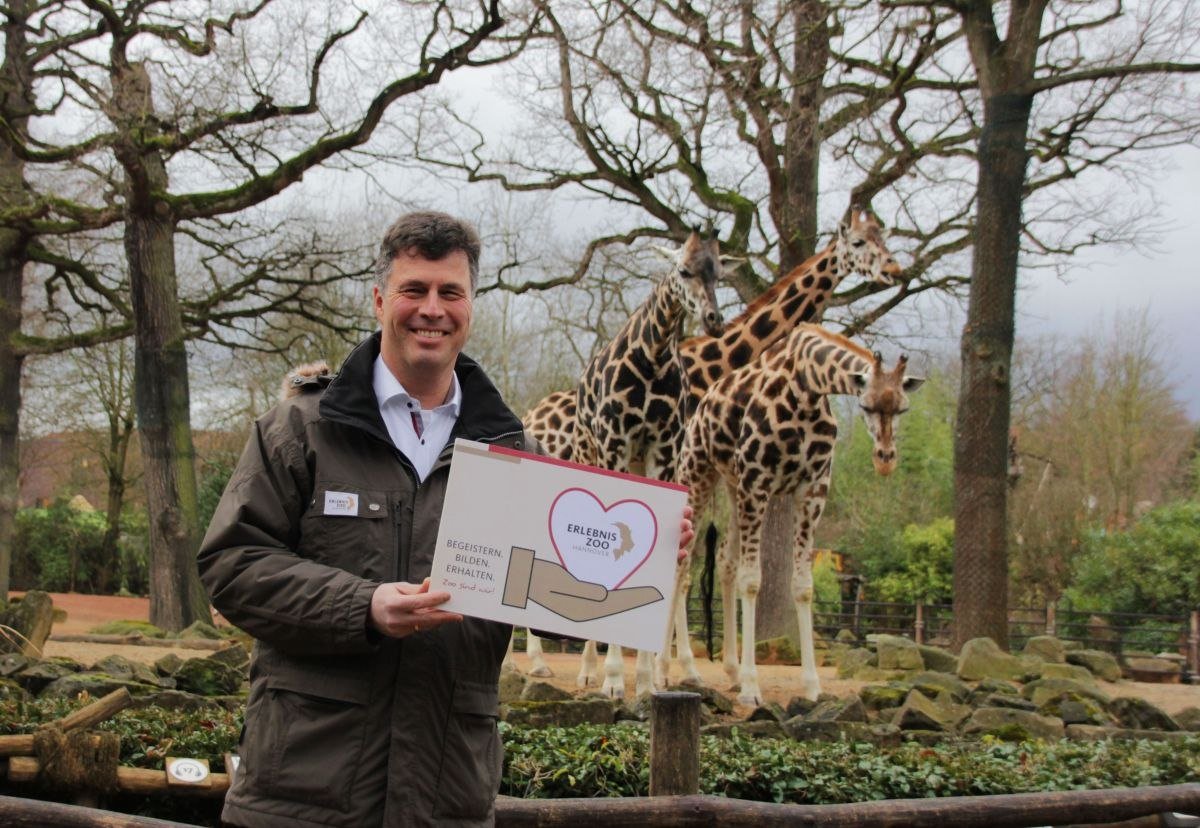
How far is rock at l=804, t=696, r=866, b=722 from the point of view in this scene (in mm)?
8117

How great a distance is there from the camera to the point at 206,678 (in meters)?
7.80

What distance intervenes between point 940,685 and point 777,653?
15.2 ft

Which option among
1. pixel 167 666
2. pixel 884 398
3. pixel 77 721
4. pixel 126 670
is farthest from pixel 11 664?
pixel 884 398

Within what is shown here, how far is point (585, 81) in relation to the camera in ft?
54.5

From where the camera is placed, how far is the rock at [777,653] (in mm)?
14430

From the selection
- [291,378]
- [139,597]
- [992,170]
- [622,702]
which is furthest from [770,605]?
[139,597]

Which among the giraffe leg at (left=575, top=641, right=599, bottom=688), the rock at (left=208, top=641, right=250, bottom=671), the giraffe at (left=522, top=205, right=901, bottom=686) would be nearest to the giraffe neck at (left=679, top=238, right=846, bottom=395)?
the giraffe at (left=522, top=205, right=901, bottom=686)

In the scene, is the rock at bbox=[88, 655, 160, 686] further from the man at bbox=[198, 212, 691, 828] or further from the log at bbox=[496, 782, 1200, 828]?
the man at bbox=[198, 212, 691, 828]

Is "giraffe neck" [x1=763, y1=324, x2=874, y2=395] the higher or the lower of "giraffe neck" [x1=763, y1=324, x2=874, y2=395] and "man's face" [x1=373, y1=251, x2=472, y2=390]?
the higher

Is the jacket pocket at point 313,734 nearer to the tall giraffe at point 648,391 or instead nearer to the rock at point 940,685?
the tall giraffe at point 648,391

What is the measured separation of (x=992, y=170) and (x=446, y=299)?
477 inches

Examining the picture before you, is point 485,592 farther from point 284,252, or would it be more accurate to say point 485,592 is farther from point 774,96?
point 284,252

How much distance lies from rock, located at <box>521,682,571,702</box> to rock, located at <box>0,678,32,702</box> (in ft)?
9.61

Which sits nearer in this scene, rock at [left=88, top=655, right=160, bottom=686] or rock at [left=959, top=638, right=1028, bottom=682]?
rock at [left=88, top=655, right=160, bottom=686]
